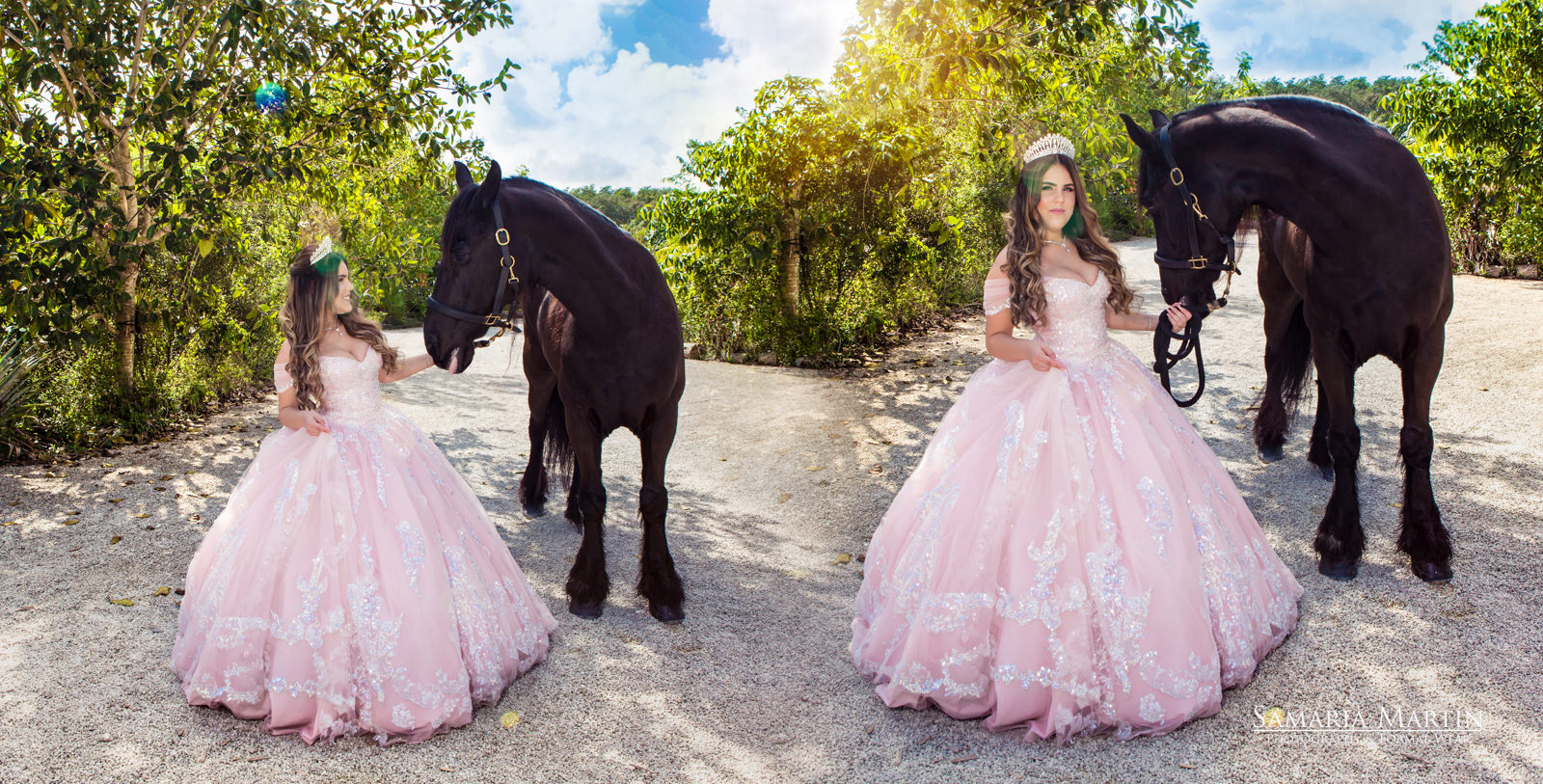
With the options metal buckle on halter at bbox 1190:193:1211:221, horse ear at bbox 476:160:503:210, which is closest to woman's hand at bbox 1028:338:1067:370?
→ metal buckle on halter at bbox 1190:193:1211:221

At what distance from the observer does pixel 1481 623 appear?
3.62 metres

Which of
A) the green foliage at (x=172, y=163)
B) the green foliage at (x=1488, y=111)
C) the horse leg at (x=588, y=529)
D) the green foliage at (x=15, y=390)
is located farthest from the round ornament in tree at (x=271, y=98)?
the green foliage at (x=1488, y=111)

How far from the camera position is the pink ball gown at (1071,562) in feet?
9.44

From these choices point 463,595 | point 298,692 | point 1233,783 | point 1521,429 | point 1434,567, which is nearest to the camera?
point 1233,783

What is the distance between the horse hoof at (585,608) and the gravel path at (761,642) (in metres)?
0.06

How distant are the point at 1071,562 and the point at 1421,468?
2215mm

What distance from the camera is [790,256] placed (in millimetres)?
10766

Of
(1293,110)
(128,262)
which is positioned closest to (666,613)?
(1293,110)

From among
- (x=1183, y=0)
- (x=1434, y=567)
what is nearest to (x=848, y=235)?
(x=1183, y=0)

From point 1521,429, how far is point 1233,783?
17.6 ft

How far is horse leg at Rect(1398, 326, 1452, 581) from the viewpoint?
3943 millimetres

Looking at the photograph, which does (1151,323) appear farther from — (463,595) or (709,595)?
(463,595)

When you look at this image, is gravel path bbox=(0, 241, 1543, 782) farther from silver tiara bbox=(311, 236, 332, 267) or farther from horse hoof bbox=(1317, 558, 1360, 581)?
silver tiara bbox=(311, 236, 332, 267)

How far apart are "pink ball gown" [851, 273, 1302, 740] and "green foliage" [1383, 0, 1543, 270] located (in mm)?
9796
